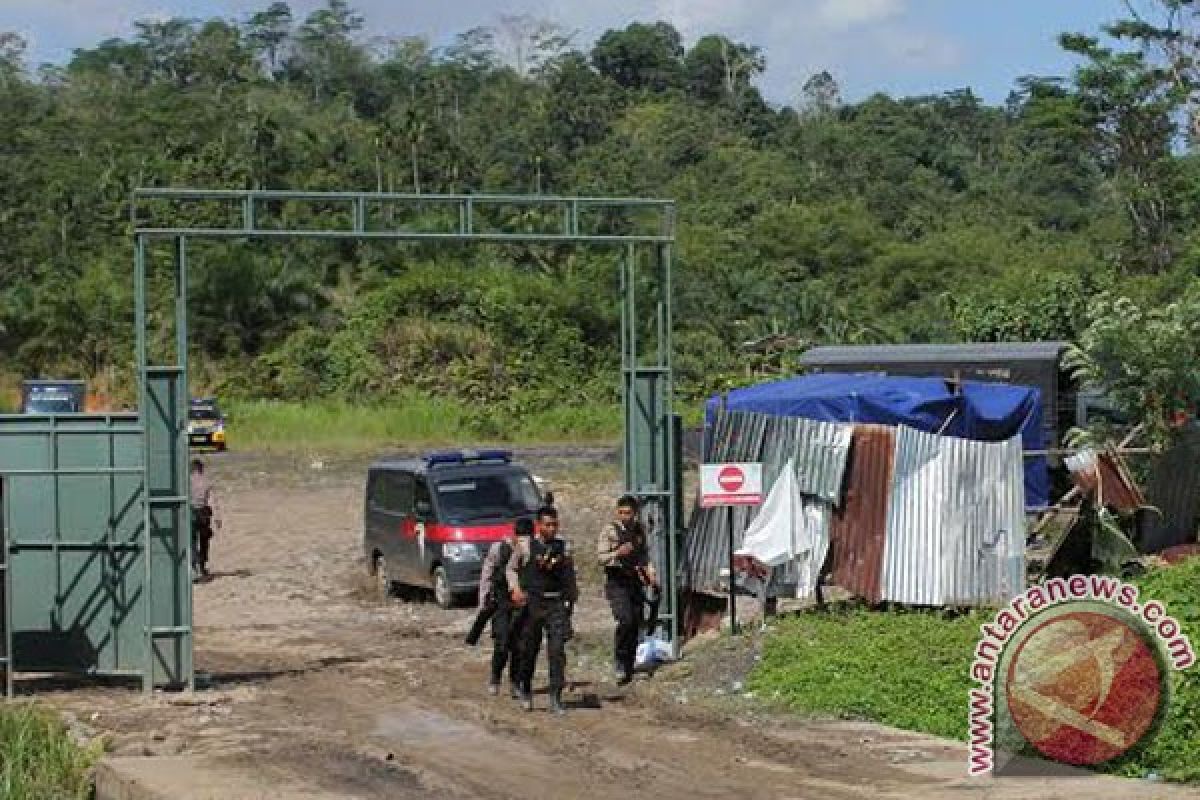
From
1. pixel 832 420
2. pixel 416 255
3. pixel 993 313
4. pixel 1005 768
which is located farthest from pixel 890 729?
pixel 416 255

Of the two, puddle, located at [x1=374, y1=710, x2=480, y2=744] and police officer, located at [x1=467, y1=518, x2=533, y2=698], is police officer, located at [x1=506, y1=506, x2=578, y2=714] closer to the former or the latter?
police officer, located at [x1=467, y1=518, x2=533, y2=698]

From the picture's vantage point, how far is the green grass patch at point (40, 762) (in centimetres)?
1412

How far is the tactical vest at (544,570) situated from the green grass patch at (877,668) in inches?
77.9

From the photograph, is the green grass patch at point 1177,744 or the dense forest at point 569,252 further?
the dense forest at point 569,252

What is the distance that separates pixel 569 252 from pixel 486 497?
48.4 metres

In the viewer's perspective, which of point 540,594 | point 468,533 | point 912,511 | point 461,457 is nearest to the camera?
point 540,594

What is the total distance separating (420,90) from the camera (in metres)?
127

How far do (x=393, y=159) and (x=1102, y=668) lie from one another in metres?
68.8

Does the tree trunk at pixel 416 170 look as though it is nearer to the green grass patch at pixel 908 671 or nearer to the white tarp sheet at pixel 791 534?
the white tarp sheet at pixel 791 534

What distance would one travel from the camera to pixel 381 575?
28.2 meters

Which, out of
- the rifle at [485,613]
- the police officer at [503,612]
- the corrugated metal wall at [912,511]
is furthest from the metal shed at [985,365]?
the police officer at [503,612]

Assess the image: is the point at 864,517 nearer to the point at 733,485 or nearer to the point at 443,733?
the point at 733,485

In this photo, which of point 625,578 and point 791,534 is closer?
point 625,578

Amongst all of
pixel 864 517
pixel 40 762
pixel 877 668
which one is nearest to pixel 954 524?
pixel 864 517
